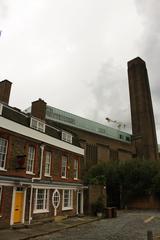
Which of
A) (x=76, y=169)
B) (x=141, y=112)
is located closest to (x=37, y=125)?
(x=76, y=169)

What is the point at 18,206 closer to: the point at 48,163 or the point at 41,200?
the point at 41,200

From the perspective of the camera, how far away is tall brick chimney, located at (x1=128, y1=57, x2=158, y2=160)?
5700 centimetres

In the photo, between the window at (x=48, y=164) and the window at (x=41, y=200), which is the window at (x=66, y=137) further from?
the window at (x=41, y=200)

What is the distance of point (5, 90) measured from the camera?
22.1 metres

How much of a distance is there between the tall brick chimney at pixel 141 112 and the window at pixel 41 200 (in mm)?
39239

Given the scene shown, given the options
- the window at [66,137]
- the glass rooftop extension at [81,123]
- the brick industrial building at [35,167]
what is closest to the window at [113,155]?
the glass rooftop extension at [81,123]

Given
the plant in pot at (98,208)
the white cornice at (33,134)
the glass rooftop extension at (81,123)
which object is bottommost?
the plant in pot at (98,208)

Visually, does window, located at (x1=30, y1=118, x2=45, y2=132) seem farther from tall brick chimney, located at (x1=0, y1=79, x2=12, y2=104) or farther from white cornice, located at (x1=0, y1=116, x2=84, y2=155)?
tall brick chimney, located at (x1=0, y1=79, x2=12, y2=104)

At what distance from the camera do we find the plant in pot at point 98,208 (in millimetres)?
22723

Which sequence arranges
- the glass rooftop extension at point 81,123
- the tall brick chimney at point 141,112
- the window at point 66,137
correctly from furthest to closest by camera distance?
1. the tall brick chimney at point 141,112
2. the glass rooftop extension at point 81,123
3. the window at point 66,137

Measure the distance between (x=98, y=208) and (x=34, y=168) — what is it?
7926mm

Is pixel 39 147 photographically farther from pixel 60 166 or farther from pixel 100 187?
pixel 100 187

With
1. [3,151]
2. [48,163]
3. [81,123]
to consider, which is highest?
[81,123]

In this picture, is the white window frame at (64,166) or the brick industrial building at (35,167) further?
the white window frame at (64,166)
